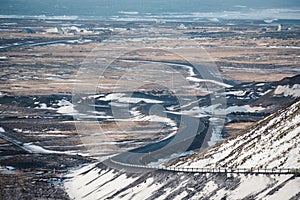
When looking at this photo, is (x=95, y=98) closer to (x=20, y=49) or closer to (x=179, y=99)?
(x=179, y=99)

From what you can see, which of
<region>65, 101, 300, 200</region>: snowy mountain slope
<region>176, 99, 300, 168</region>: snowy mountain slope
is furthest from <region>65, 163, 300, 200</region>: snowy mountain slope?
<region>176, 99, 300, 168</region>: snowy mountain slope

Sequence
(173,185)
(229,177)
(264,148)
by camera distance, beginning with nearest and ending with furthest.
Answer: (229,177), (264,148), (173,185)

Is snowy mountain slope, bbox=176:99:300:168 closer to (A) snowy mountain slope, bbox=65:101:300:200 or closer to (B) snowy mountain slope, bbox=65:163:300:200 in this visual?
(A) snowy mountain slope, bbox=65:101:300:200

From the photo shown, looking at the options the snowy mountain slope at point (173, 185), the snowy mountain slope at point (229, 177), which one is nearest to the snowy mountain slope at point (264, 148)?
the snowy mountain slope at point (229, 177)

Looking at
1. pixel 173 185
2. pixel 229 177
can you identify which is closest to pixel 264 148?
pixel 229 177

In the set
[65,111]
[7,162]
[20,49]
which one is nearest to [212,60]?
[20,49]

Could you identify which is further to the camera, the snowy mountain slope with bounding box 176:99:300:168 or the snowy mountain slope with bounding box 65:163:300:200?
the snowy mountain slope with bounding box 176:99:300:168

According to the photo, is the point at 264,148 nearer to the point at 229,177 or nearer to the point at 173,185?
the point at 229,177

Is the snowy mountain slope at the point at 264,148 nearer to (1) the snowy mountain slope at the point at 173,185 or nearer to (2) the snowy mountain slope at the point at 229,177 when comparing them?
(2) the snowy mountain slope at the point at 229,177
